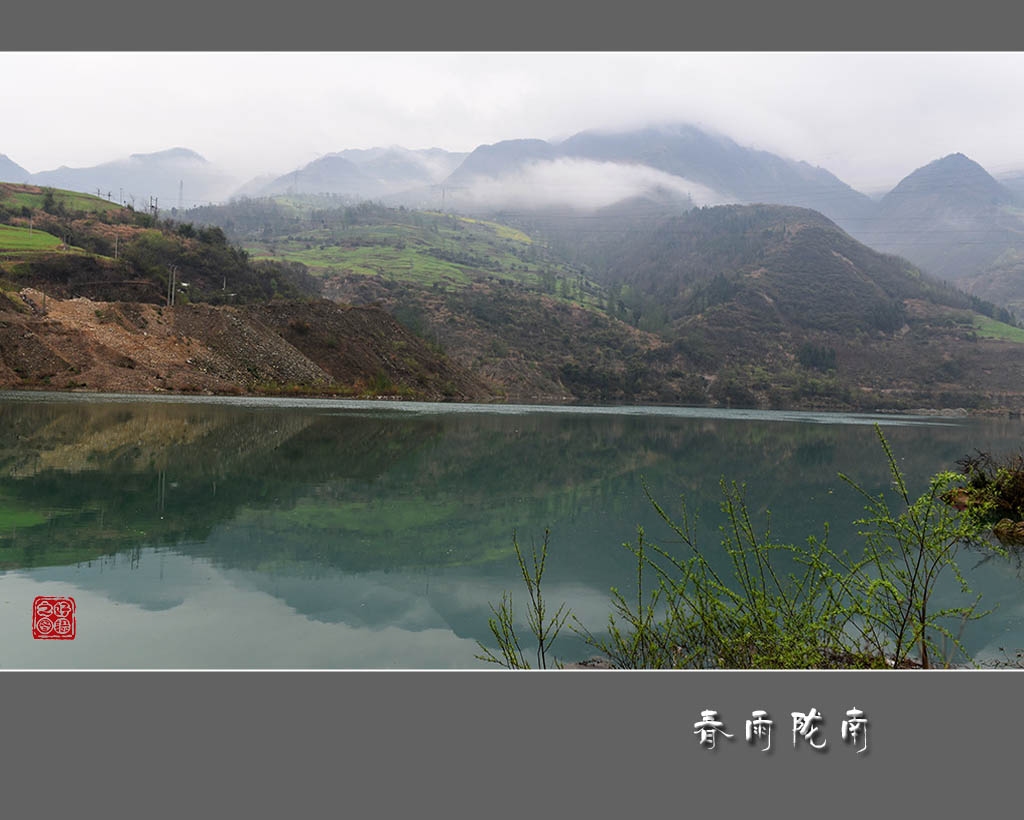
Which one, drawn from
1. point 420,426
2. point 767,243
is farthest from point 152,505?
point 767,243

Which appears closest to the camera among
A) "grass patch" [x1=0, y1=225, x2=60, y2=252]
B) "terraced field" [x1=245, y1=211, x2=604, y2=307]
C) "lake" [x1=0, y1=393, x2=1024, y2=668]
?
"lake" [x1=0, y1=393, x2=1024, y2=668]

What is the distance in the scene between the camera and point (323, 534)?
10000 mm

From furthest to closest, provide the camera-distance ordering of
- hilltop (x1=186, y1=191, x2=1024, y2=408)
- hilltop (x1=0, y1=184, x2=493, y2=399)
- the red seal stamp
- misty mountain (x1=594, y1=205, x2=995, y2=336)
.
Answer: misty mountain (x1=594, y1=205, x2=995, y2=336) < hilltop (x1=186, y1=191, x2=1024, y2=408) < hilltop (x1=0, y1=184, x2=493, y2=399) < the red seal stamp

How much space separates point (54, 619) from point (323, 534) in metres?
4.34

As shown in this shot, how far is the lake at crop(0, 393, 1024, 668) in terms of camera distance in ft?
20.0

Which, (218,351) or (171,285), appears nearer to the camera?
(218,351)

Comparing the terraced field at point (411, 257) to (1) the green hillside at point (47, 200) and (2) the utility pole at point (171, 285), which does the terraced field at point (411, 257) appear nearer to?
(1) the green hillside at point (47, 200)

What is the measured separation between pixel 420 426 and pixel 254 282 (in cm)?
5506

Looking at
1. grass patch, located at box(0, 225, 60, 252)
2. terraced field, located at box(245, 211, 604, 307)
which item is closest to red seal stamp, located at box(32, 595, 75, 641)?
grass patch, located at box(0, 225, 60, 252)

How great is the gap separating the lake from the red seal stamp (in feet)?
0.30

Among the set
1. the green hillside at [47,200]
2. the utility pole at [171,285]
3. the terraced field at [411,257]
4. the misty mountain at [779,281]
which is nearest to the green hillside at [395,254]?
the terraced field at [411,257]

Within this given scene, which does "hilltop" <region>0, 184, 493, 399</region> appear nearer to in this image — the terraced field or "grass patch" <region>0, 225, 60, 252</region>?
"grass patch" <region>0, 225, 60, 252</region>

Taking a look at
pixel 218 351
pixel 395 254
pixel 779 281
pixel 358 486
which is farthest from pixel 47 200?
pixel 779 281

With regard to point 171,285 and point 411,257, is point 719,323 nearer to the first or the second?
point 411,257
